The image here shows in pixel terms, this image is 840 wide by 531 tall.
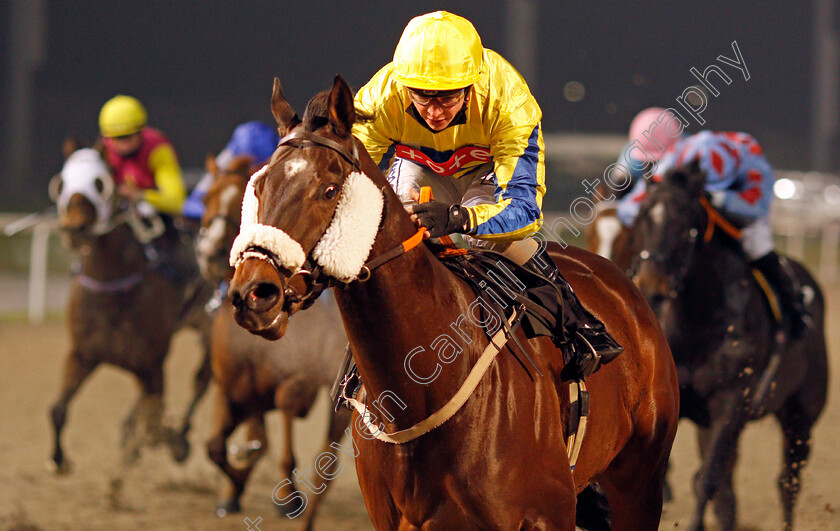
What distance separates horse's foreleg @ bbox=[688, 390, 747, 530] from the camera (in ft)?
14.8

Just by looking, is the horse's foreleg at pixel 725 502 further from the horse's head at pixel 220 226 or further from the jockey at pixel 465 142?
the horse's head at pixel 220 226

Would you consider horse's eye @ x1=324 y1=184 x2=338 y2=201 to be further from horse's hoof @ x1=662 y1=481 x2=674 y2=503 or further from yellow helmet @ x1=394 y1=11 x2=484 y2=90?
horse's hoof @ x1=662 y1=481 x2=674 y2=503

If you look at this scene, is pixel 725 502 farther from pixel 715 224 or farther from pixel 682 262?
pixel 715 224

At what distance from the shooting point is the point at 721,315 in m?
4.87

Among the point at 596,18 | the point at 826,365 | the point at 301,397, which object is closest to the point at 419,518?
the point at 301,397

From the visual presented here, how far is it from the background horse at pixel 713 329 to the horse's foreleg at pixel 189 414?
3.05 m

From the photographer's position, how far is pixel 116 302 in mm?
6238

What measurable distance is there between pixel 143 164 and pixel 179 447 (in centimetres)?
222

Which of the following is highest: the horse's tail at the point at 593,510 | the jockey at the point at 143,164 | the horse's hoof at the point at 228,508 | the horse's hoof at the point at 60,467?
the horse's tail at the point at 593,510

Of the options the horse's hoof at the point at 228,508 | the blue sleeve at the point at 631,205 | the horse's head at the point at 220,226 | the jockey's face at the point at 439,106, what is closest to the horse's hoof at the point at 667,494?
the blue sleeve at the point at 631,205

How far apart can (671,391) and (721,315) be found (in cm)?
168

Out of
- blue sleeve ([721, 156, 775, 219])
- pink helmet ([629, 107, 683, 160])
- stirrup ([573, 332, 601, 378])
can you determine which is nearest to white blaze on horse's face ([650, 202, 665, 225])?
blue sleeve ([721, 156, 775, 219])

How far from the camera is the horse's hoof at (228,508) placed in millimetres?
5191

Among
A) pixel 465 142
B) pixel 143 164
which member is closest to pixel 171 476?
pixel 143 164
